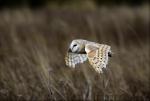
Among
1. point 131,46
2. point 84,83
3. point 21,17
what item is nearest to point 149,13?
point 21,17

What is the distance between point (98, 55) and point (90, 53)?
54 millimetres

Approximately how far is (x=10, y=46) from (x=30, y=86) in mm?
2007

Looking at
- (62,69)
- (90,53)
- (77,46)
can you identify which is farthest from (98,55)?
(62,69)

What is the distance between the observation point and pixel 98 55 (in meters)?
2.61

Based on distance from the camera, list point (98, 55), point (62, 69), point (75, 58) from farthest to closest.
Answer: point (62, 69) → point (75, 58) → point (98, 55)

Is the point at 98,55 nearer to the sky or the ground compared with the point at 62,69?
nearer to the sky

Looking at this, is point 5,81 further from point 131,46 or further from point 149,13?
point 149,13

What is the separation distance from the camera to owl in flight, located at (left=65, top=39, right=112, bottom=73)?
258 cm

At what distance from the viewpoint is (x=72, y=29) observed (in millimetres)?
7723

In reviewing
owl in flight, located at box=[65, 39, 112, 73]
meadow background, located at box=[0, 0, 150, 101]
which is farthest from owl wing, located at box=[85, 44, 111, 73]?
meadow background, located at box=[0, 0, 150, 101]

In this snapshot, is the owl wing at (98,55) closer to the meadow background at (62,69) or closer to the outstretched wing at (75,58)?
the outstretched wing at (75,58)

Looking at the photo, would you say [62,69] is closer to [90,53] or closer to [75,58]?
[75,58]

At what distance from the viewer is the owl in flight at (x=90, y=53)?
8.47 feet

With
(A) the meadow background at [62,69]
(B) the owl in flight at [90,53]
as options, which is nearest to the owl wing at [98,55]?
(B) the owl in flight at [90,53]
